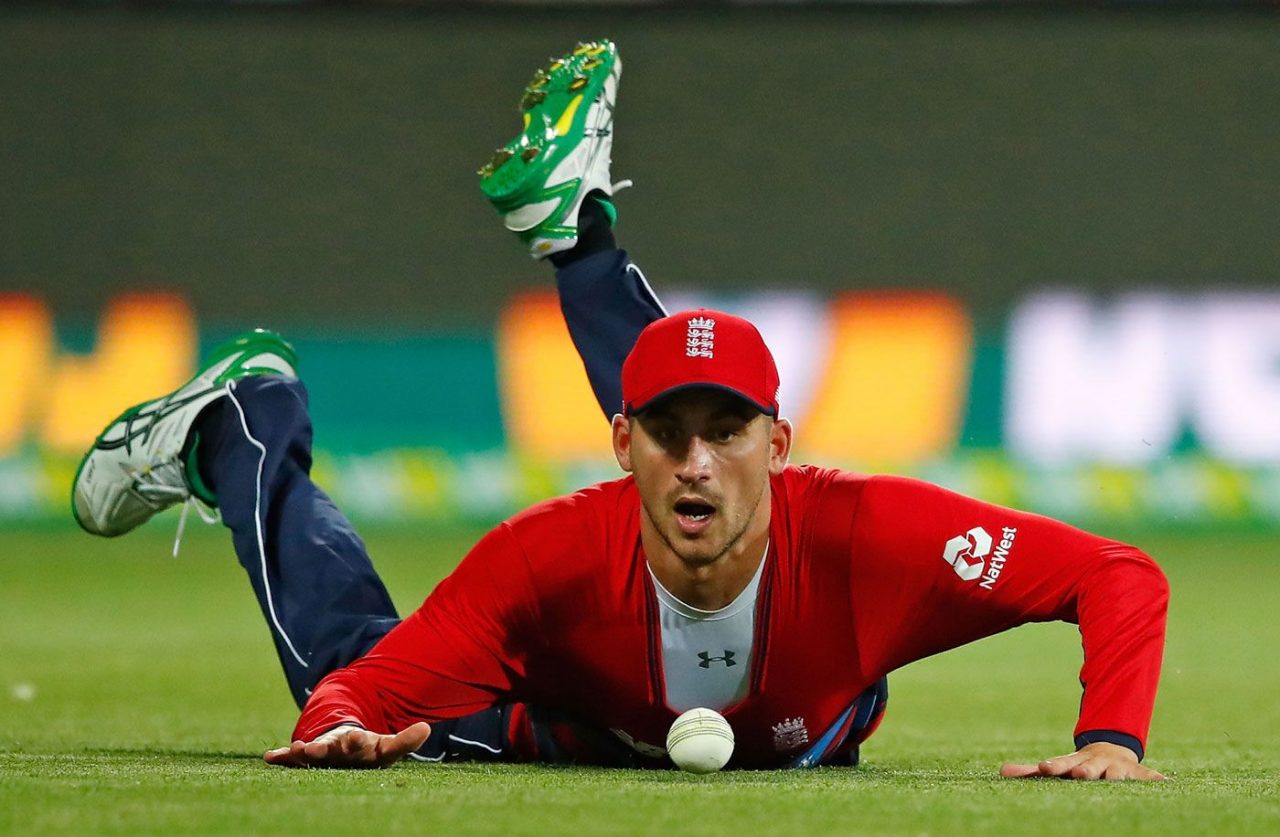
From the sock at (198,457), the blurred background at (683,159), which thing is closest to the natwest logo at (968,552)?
the sock at (198,457)

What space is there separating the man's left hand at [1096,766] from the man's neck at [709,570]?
67 centimetres

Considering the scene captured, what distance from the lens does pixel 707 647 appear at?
3957mm

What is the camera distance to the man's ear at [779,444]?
3883mm

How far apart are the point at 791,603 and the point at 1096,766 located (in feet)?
2.28

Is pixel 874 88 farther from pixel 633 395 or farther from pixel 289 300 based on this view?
pixel 633 395

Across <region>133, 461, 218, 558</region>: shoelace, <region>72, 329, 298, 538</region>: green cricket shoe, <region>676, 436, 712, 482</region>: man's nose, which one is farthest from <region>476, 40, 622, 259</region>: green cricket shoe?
<region>676, 436, 712, 482</region>: man's nose

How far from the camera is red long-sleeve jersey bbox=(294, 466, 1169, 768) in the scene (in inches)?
154

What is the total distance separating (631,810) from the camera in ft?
10.7

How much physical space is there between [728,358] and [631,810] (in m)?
0.93

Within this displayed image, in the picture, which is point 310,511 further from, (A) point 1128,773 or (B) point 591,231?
(A) point 1128,773

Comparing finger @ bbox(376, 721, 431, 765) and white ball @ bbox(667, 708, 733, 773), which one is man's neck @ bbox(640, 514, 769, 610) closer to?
white ball @ bbox(667, 708, 733, 773)

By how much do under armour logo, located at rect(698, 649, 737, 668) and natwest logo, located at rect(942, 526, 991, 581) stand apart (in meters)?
0.49

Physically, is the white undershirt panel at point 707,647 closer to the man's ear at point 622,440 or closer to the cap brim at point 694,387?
the man's ear at point 622,440

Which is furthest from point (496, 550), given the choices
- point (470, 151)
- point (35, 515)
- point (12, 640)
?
point (470, 151)
